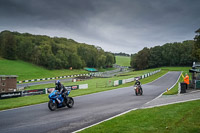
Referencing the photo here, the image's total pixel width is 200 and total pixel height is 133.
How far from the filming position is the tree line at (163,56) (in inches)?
3871

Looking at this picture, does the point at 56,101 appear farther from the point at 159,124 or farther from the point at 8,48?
the point at 8,48

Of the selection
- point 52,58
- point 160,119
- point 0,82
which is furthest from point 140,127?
point 52,58

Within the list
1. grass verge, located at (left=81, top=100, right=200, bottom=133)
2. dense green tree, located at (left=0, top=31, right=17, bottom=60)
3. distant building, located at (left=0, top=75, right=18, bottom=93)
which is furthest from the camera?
dense green tree, located at (left=0, top=31, right=17, bottom=60)

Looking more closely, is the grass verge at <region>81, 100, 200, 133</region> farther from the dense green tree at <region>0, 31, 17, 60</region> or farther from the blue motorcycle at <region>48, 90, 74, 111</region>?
the dense green tree at <region>0, 31, 17, 60</region>

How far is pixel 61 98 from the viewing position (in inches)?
466

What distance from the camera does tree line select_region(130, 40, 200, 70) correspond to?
98312 millimetres

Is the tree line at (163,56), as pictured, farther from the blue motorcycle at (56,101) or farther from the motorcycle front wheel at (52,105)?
the motorcycle front wheel at (52,105)

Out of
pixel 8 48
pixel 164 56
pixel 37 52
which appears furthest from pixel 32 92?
pixel 164 56

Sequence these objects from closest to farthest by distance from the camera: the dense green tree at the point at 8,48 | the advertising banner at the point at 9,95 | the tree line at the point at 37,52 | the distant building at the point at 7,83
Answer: the advertising banner at the point at 9,95, the distant building at the point at 7,83, the dense green tree at the point at 8,48, the tree line at the point at 37,52

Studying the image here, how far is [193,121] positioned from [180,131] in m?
1.41

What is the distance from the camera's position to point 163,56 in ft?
340

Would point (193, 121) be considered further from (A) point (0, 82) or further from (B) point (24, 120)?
(A) point (0, 82)

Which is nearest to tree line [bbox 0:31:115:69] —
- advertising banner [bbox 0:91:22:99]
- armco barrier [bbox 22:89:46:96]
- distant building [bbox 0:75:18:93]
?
distant building [bbox 0:75:18:93]

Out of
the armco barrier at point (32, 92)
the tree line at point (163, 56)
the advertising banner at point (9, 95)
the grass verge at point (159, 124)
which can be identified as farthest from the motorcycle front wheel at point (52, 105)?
the tree line at point (163, 56)
